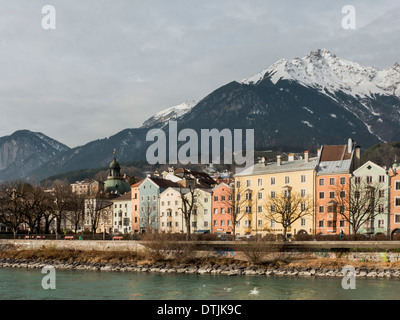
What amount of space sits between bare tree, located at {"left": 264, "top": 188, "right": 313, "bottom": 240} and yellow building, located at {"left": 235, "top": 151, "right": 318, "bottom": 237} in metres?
0.16

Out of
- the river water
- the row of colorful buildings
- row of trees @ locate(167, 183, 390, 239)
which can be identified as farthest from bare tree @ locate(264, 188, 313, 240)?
the river water

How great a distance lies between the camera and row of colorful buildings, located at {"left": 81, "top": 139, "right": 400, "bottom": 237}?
80188 mm

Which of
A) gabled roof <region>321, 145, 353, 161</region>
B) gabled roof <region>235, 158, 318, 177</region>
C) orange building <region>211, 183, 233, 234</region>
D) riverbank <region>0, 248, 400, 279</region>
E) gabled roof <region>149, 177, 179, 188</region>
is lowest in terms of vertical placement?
riverbank <region>0, 248, 400, 279</region>

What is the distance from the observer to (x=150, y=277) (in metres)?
59.9

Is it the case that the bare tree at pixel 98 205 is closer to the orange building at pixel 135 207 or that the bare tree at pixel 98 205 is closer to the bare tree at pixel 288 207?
the orange building at pixel 135 207

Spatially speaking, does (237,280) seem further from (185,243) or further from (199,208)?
(199,208)

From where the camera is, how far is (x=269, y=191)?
303ft

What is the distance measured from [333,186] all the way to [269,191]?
11.8m

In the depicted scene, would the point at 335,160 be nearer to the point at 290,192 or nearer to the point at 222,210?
the point at 290,192

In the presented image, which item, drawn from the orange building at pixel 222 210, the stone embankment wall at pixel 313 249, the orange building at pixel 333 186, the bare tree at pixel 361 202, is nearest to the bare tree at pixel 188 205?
the orange building at pixel 222 210

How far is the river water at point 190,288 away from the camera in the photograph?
45594 mm

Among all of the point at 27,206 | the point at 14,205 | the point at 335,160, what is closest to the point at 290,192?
the point at 335,160

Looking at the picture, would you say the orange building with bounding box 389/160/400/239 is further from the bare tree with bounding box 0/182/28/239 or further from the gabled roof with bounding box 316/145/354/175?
the bare tree with bounding box 0/182/28/239

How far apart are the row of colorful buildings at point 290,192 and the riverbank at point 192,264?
11.8 m
